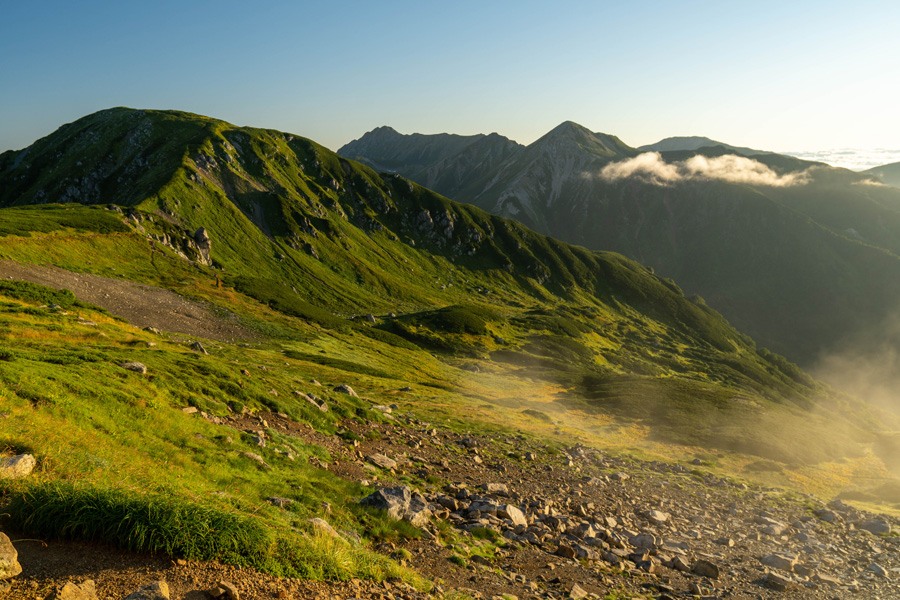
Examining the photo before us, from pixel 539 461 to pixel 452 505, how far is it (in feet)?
56.6

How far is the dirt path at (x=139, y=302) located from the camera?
7119 centimetres

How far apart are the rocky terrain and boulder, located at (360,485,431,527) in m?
0.05

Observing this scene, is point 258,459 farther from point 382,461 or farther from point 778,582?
point 778,582

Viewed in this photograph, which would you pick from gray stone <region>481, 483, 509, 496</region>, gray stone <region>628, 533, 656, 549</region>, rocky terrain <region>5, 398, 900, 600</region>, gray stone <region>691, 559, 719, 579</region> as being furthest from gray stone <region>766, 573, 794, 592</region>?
gray stone <region>481, 483, 509, 496</region>

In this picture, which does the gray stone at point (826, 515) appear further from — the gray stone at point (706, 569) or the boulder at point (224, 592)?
the boulder at point (224, 592)

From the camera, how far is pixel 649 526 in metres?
25.0

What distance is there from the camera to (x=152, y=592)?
7242mm

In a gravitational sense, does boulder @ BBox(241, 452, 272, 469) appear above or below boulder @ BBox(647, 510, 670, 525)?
above

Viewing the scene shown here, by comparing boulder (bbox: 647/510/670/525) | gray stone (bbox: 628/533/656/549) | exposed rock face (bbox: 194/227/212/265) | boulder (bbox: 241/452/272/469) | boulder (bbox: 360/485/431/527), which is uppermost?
exposed rock face (bbox: 194/227/212/265)

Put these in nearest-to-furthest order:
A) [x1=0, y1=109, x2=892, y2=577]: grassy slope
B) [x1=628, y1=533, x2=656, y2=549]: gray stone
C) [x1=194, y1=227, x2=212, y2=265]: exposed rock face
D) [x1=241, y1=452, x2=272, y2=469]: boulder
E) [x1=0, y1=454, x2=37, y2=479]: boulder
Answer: [x1=0, y1=454, x2=37, y2=479]: boulder → [x1=0, y1=109, x2=892, y2=577]: grassy slope → [x1=241, y1=452, x2=272, y2=469]: boulder → [x1=628, y1=533, x2=656, y2=549]: gray stone → [x1=194, y1=227, x2=212, y2=265]: exposed rock face

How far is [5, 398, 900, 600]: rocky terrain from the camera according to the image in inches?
326

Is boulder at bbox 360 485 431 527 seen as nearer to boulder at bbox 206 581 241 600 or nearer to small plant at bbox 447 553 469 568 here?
small plant at bbox 447 553 469 568

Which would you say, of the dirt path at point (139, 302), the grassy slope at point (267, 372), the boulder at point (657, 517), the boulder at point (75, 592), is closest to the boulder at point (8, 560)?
the boulder at point (75, 592)

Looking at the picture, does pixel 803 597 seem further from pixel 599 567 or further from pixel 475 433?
pixel 475 433
